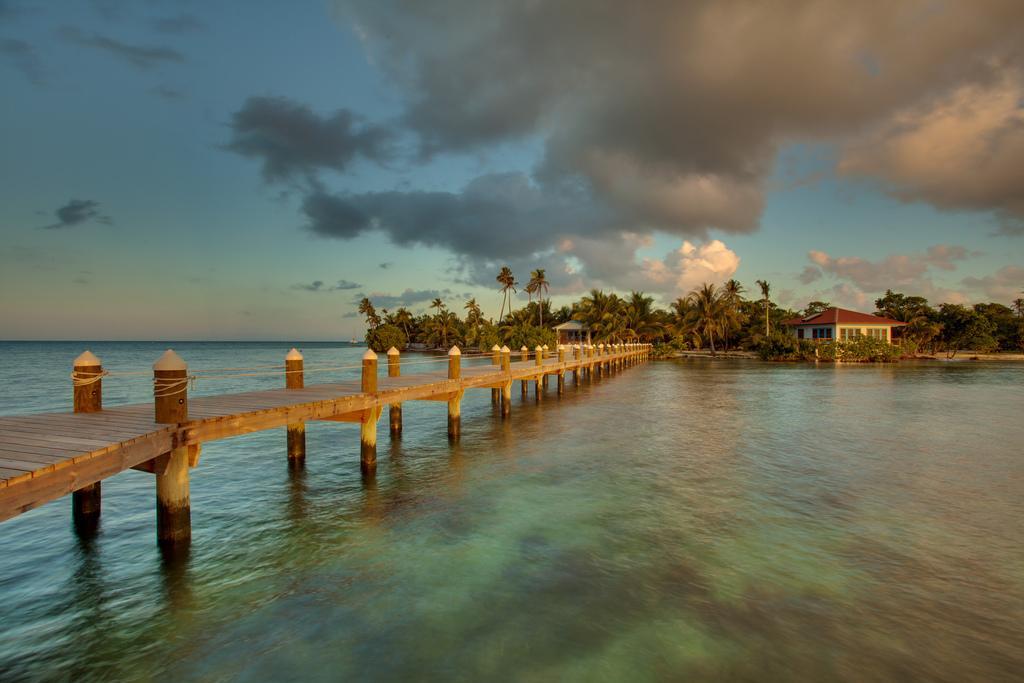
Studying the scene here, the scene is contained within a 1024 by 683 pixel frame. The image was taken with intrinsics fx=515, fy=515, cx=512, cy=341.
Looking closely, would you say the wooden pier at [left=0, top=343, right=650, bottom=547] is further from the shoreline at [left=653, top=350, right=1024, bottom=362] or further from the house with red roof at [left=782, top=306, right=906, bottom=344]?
the house with red roof at [left=782, top=306, right=906, bottom=344]

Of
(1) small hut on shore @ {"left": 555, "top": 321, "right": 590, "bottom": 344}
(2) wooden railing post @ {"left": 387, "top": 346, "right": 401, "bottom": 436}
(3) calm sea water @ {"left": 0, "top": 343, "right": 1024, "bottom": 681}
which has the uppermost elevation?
(1) small hut on shore @ {"left": 555, "top": 321, "right": 590, "bottom": 344}

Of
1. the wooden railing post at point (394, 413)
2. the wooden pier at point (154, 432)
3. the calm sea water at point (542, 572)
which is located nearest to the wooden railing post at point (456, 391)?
the calm sea water at point (542, 572)

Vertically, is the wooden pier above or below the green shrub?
below

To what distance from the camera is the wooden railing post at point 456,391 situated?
13758 mm

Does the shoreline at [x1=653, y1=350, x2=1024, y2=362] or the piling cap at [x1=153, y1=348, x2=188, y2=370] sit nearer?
the piling cap at [x1=153, y1=348, x2=188, y2=370]

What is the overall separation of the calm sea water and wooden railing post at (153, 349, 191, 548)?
456mm

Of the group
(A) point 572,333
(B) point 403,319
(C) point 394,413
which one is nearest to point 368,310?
(B) point 403,319

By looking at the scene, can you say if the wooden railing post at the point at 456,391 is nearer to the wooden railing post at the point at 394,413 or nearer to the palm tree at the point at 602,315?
the wooden railing post at the point at 394,413

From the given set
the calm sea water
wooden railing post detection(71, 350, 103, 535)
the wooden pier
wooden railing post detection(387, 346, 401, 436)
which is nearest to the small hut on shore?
wooden railing post detection(387, 346, 401, 436)

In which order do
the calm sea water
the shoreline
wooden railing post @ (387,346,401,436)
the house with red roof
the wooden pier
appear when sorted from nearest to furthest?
the wooden pier
the calm sea water
wooden railing post @ (387,346,401,436)
the house with red roof
the shoreline

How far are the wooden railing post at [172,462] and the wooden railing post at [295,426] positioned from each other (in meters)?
4.17

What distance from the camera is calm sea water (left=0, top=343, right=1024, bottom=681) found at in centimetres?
500

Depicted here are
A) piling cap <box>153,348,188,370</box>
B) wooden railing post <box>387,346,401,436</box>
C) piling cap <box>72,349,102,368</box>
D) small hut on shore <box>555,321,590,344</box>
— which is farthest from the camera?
small hut on shore <box>555,321,590,344</box>

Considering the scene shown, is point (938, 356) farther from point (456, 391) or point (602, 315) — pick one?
point (456, 391)
